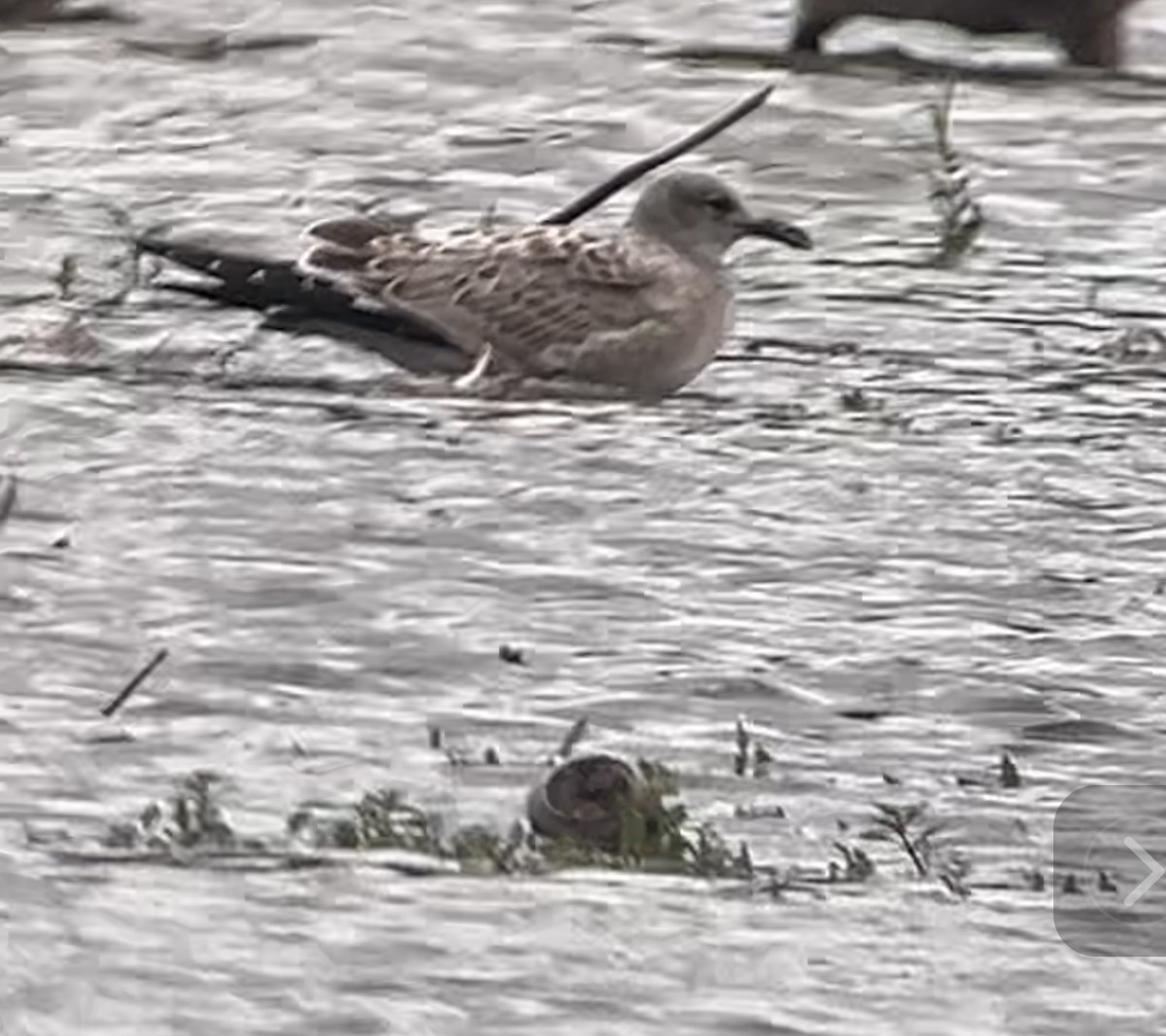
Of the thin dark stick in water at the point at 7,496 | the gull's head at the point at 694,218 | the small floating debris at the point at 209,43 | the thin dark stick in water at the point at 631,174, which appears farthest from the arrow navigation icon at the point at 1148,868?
the small floating debris at the point at 209,43

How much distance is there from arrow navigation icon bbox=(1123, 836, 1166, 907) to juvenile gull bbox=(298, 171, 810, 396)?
3.51 metres

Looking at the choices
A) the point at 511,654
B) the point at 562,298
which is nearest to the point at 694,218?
the point at 562,298

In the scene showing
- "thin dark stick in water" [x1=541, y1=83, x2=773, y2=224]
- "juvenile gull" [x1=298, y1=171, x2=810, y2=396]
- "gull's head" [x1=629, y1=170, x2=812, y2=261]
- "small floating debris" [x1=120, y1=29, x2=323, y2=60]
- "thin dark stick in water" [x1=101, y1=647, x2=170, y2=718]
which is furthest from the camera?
"small floating debris" [x1=120, y1=29, x2=323, y2=60]

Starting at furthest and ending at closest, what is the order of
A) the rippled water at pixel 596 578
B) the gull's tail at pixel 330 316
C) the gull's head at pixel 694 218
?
the gull's head at pixel 694 218, the gull's tail at pixel 330 316, the rippled water at pixel 596 578

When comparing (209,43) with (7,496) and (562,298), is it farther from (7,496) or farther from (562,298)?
(7,496)

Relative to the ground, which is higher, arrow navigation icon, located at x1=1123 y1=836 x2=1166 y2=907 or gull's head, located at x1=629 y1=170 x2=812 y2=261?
arrow navigation icon, located at x1=1123 y1=836 x2=1166 y2=907

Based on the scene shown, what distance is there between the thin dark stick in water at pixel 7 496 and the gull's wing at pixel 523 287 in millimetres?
1590

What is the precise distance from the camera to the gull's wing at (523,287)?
33.4 ft

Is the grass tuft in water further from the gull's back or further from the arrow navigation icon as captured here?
the gull's back

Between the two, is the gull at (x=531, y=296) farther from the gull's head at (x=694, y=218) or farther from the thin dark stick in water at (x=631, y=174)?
the thin dark stick in water at (x=631, y=174)

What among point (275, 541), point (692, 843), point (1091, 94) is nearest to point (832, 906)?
point (692, 843)

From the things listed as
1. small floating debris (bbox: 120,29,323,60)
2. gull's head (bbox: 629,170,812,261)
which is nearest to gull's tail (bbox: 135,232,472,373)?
gull's head (bbox: 629,170,812,261)

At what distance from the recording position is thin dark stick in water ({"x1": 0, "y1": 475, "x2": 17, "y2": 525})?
8294 mm

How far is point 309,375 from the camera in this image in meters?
10.3
